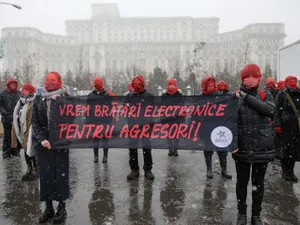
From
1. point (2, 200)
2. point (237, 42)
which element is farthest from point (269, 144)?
point (237, 42)

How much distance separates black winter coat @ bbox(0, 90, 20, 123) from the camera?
22.1 feet

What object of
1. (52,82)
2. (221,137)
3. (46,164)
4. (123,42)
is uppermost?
(123,42)

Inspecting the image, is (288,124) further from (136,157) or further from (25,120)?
(25,120)

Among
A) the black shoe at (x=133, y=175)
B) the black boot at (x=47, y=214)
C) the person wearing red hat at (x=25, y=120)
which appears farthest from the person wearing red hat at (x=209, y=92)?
the person wearing red hat at (x=25, y=120)

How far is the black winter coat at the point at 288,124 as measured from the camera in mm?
5079

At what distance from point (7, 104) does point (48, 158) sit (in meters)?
3.69

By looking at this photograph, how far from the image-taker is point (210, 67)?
95.5 meters

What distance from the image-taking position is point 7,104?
22.2 ft

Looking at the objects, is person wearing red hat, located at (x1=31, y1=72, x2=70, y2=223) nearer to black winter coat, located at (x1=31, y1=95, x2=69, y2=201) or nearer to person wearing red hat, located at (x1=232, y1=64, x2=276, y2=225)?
black winter coat, located at (x1=31, y1=95, x2=69, y2=201)

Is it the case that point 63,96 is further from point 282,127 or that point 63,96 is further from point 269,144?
point 282,127

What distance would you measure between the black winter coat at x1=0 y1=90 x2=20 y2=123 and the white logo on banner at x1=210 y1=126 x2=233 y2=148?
4.78 metres

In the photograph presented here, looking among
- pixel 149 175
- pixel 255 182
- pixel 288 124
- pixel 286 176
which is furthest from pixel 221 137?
pixel 286 176

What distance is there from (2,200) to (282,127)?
15.2ft

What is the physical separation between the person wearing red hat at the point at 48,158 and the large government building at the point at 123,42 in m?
95.1
